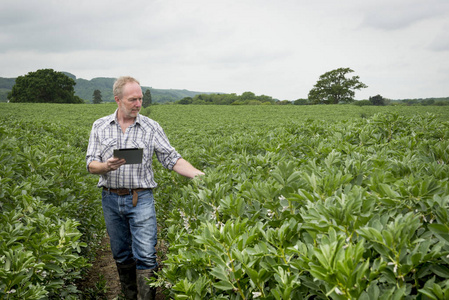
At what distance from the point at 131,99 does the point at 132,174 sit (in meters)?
0.78

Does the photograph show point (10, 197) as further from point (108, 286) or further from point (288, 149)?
point (288, 149)

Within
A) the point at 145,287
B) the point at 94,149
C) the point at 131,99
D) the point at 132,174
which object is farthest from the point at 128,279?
the point at 131,99

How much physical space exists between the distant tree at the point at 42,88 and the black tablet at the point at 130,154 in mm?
68686

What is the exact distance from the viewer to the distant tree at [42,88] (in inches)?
2424

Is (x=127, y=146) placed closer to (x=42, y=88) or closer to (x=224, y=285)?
(x=224, y=285)

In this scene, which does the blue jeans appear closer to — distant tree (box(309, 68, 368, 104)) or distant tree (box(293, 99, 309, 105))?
distant tree (box(309, 68, 368, 104))

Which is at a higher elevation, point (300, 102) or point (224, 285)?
point (300, 102)

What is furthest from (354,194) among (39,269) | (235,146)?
(235,146)

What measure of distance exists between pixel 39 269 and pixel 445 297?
7.14 ft

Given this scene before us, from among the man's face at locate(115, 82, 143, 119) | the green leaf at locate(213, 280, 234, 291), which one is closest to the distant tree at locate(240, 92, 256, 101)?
the man's face at locate(115, 82, 143, 119)

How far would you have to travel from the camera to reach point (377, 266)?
46.9 inches

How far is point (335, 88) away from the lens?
73312mm

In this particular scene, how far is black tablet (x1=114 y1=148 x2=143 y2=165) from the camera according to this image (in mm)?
2994

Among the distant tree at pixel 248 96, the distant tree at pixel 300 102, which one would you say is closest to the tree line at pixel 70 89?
the distant tree at pixel 300 102
